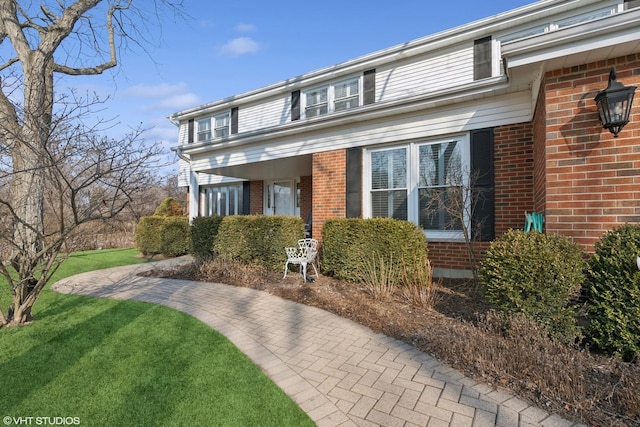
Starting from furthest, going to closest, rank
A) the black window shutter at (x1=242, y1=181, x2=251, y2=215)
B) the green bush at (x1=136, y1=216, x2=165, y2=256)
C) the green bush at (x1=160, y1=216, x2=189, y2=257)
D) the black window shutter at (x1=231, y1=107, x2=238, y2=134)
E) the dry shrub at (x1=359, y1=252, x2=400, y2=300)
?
the black window shutter at (x1=231, y1=107, x2=238, y2=134), the black window shutter at (x1=242, y1=181, x2=251, y2=215), the green bush at (x1=136, y1=216, x2=165, y2=256), the green bush at (x1=160, y1=216, x2=189, y2=257), the dry shrub at (x1=359, y1=252, x2=400, y2=300)

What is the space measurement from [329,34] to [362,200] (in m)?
7.26

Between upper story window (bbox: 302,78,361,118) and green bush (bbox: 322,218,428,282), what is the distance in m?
5.17

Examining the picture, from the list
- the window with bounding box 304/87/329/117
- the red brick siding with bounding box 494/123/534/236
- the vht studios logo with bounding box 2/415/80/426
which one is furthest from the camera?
the window with bounding box 304/87/329/117

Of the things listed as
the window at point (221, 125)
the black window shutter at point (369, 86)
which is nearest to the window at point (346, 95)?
the black window shutter at point (369, 86)

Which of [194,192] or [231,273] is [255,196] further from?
[231,273]

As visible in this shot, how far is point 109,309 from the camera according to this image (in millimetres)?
4668

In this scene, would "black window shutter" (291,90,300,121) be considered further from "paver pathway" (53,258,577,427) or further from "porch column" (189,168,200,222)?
"paver pathway" (53,258,577,427)

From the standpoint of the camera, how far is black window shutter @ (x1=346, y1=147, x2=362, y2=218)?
7309mm

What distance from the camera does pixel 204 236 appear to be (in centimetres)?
794

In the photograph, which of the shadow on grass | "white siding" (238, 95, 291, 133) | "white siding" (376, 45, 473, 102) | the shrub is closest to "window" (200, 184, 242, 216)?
the shrub

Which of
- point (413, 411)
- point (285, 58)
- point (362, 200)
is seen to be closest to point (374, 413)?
point (413, 411)

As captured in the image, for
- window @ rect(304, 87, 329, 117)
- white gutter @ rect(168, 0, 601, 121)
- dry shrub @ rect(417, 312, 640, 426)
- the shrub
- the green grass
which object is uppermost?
white gutter @ rect(168, 0, 601, 121)

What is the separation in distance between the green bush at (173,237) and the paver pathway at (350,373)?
6647mm

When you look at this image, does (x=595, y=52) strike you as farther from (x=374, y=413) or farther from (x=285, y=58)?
(x=285, y=58)
